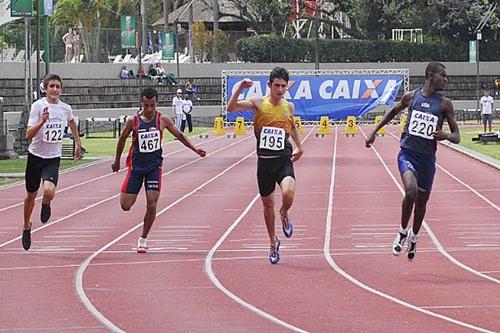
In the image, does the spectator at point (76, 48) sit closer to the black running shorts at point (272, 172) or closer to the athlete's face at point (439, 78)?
the black running shorts at point (272, 172)

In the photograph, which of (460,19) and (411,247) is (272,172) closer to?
(411,247)

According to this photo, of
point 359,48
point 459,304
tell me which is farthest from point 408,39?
point 459,304

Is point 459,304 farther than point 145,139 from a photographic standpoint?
No

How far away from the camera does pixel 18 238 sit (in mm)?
16547

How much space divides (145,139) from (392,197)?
9113mm

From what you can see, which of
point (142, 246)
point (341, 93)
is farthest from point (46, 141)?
point (341, 93)

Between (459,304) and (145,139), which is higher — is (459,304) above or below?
below

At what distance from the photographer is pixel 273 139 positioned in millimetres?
13289

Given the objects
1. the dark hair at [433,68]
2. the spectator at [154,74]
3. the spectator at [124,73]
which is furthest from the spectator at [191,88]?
the dark hair at [433,68]

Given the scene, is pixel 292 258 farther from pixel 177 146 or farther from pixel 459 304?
pixel 177 146

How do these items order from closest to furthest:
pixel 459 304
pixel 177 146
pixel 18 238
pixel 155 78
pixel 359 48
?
1. pixel 459 304
2. pixel 18 238
3. pixel 177 146
4. pixel 155 78
5. pixel 359 48

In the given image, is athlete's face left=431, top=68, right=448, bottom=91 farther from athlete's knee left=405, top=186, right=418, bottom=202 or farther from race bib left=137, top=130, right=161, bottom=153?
race bib left=137, top=130, right=161, bottom=153

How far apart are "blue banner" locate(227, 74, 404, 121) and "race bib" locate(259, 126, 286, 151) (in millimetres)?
42908

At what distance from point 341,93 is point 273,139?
43.7m
